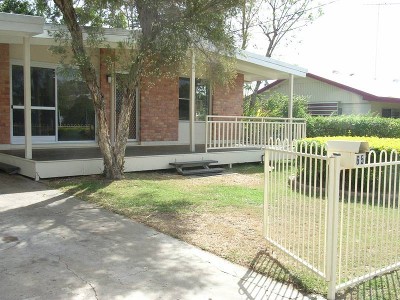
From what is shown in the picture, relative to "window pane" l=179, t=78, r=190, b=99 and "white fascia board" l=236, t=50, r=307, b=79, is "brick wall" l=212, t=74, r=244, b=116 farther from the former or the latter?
"white fascia board" l=236, t=50, r=307, b=79

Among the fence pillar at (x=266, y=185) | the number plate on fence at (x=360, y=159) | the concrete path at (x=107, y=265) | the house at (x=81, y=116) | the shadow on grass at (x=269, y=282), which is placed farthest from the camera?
the house at (x=81, y=116)

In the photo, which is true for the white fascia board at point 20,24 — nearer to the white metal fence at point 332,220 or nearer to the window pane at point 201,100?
the white metal fence at point 332,220

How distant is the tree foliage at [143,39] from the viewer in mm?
8055

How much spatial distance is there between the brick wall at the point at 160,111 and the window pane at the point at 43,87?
110 inches

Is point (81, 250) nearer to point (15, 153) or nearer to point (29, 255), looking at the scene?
point (29, 255)

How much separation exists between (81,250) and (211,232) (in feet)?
5.65

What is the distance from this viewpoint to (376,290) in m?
4.06

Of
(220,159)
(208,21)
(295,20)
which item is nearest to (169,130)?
(220,159)

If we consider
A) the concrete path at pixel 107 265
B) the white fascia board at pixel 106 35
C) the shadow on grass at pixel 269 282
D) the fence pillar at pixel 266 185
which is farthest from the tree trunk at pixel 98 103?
the shadow on grass at pixel 269 282

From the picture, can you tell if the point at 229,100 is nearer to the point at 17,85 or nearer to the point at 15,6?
the point at 17,85

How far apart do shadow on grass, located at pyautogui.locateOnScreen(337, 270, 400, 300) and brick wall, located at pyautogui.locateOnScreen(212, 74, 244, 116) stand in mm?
11699

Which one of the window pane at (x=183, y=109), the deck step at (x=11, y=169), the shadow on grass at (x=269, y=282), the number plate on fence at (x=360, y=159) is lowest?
the shadow on grass at (x=269, y=282)

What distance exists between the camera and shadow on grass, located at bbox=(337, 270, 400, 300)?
12.8ft

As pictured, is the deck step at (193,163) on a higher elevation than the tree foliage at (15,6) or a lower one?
lower
